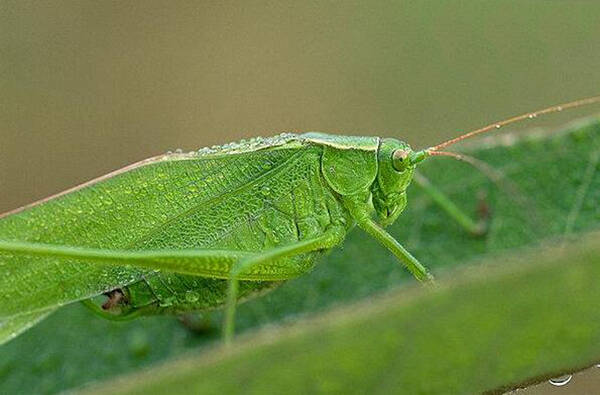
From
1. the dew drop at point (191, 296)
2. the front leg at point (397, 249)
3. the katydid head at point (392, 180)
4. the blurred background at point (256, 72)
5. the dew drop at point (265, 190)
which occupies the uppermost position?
the blurred background at point (256, 72)

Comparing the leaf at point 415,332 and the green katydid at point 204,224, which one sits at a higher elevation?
the green katydid at point 204,224

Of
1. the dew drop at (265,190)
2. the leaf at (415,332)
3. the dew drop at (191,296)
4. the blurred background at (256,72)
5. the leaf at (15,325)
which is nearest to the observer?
the leaf at (415,332)

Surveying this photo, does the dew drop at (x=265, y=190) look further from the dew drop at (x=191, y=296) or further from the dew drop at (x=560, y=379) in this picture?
the dew drop at (x=560, y=379)

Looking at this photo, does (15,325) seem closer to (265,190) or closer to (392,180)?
(265,190)

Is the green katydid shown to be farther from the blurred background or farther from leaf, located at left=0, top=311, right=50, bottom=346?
the blurred background

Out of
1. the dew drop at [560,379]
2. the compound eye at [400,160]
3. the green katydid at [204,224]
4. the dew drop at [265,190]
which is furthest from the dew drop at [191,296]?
the dew drop at [560,379]

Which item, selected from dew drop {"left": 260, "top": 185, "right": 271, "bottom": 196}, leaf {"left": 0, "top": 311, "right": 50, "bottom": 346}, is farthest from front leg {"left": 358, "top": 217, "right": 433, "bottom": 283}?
leaf {"left": 0, "top": 311, "right": 50, "bottom": 346}

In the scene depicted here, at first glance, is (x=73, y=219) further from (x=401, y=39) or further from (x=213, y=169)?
(x=401, y=39)
